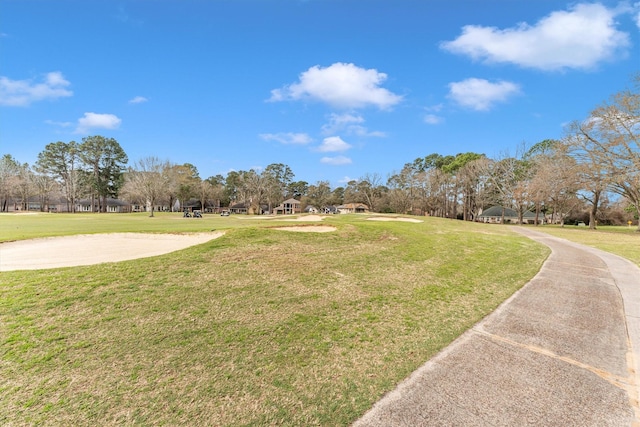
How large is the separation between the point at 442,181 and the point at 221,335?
5775 cm

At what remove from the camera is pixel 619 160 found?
23844mm

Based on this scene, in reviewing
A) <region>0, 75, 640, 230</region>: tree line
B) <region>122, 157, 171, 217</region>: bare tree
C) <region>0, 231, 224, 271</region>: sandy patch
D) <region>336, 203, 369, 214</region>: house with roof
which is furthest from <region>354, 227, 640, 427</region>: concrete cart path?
<region>336, 203, 369, 214</region>: house with roof

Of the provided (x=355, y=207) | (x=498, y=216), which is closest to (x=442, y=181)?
(x=498, y=216)

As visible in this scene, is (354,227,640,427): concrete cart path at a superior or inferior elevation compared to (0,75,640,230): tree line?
inferior

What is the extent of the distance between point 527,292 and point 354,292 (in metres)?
3.80

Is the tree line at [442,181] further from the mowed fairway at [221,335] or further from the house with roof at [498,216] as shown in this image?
the mowed fairway at [221,335]

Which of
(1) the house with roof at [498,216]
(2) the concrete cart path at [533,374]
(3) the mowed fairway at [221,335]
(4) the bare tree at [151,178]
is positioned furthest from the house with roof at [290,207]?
(2) the concrete cart path at [533,374]

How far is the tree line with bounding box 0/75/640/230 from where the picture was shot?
24062mm

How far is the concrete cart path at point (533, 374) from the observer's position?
7.86ft

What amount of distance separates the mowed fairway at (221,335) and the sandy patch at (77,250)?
110 centimetres

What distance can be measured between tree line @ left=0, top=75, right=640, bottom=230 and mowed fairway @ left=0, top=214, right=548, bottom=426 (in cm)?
2651

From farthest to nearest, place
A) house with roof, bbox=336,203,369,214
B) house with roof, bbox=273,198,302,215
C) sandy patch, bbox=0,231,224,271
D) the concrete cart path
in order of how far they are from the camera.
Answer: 1. house with roof, bbox=273,198,302,215
2. house with roof, bbox=336,203,369,214
3. sandy patch, bbox=0,231,224,271
4. the concrete cart path

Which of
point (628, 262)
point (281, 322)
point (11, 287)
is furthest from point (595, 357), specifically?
point (628, 262)

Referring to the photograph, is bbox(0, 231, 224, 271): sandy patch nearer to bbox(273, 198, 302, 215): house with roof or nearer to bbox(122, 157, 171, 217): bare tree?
bbox(122, 157, 171, 217): bare tree
